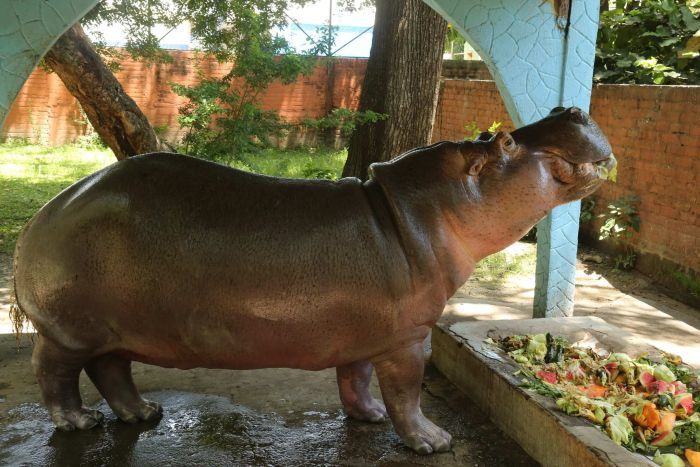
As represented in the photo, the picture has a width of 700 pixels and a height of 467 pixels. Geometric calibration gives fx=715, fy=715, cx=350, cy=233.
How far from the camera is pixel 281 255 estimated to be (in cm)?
311

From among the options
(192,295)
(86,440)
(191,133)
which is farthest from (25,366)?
(191,133)

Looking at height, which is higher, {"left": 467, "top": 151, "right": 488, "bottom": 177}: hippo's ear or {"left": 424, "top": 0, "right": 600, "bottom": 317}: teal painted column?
{"left": 424, "top": 0, "right": 600, "bottom": 317}: teal painted column

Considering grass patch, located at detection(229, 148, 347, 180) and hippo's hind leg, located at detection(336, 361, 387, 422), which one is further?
grass patch, located at detection(229, 148, 347, 180)

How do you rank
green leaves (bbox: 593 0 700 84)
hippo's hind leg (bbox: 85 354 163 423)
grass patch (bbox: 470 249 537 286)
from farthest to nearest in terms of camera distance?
green leaves (bbox: 593 0 700 84) → grass patch (bbox: 470 249 537 286) → hippo's hind leg (bbox: 85 354 163 423)

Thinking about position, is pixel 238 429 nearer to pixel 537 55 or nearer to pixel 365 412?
pixel 365 412

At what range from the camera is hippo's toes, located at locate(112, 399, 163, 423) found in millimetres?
3553

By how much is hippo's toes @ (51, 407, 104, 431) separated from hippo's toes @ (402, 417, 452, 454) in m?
1.52

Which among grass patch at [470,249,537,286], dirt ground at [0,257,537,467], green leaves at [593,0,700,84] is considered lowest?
dirt ground at [0,257,537,467]

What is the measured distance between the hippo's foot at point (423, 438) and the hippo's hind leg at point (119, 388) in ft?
4.22

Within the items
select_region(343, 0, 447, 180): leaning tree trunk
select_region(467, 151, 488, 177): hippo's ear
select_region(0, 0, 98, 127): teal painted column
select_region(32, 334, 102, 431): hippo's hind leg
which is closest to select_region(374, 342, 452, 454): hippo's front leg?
select_region(467, 151, 488, 177): hippo's ear

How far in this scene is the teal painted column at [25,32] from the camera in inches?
130

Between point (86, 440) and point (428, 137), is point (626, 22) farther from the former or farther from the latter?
point (86, 440)

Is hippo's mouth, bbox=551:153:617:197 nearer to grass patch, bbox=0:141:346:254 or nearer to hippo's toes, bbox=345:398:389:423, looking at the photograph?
hippo's toes, bbox=345:398:389:423

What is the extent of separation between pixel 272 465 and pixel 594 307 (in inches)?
175
